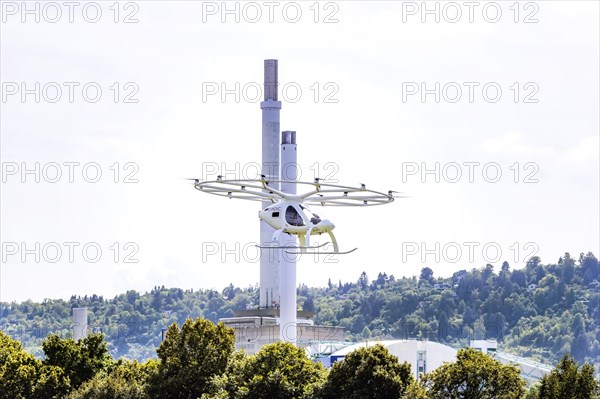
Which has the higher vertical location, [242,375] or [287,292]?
[287,292]

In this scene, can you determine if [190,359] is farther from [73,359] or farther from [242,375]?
[73,359]

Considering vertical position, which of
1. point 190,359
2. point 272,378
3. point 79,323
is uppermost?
point 79,323

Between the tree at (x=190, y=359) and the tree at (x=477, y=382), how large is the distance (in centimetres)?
1708

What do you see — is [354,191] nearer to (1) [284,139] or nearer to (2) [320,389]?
(2) [320,389]

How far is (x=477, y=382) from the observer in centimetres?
9169

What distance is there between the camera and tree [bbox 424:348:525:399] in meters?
91.9

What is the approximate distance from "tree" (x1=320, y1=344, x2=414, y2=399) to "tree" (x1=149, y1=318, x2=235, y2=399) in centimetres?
928

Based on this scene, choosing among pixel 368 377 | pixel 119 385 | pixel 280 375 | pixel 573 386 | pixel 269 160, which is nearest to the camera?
pixel 573 386

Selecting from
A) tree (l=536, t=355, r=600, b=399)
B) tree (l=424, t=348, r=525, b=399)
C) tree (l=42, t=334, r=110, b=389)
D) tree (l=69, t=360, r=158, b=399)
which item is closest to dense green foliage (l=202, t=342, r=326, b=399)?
tree (l=69, t=360, r=158, b=399)

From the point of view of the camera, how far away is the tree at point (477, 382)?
91.9 m

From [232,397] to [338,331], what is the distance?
9198 centimetres

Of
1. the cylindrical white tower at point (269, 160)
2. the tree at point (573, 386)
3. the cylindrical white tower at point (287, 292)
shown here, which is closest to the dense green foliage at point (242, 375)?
the tree at point (573, 386)

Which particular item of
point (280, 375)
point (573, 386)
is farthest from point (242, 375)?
point (573, 386)

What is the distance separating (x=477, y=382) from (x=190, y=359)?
69.0ft
